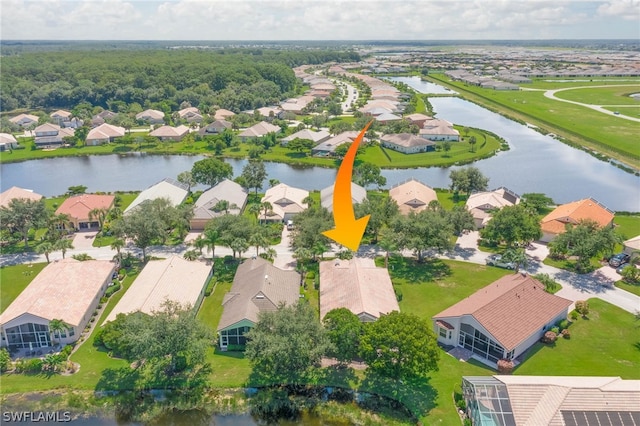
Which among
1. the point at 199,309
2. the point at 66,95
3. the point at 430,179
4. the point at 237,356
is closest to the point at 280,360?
the point at 237,356

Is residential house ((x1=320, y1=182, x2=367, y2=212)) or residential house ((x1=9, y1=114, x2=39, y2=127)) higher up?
residential house ((x1=9, y1=114, x2=39, y2=127))

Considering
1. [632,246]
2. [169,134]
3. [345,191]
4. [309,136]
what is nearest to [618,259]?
[632,246]

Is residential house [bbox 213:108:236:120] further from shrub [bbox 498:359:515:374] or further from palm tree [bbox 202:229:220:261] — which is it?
shrub [bbox 498:359:515:374]

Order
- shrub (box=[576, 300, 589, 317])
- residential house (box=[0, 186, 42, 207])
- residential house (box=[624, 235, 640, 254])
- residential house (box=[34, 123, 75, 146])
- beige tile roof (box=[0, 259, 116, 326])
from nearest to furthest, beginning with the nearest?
beige tile roof (box=[0, 259, 116, 326]) < shrub (box=[576, 300, 589, 317]) < residential house (box=[624, 235, 640, 254]) < residential house (box=[0, 186, 42, 207]) < residential house (box=[34, 123, 75, 146])

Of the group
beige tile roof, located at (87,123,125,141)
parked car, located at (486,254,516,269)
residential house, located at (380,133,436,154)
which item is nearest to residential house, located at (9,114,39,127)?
beige tile roof, located at (87,123,125,141)

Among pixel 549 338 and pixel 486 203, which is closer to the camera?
pixel 549 338

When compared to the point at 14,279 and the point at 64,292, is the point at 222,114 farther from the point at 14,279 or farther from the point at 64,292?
the point at 64,292

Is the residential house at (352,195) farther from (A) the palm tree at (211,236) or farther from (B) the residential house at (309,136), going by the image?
(B) the residential house at (309,136)
